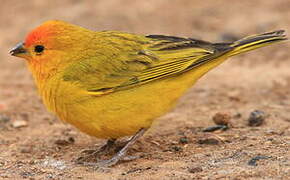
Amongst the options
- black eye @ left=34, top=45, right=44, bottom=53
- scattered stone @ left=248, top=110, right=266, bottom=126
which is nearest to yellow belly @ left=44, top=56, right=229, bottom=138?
black eye @ left=34, top=45, right=44, bottom=53

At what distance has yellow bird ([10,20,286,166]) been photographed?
5.55 metres

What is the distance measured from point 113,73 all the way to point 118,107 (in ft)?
1.60

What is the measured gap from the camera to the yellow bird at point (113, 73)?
5.55m

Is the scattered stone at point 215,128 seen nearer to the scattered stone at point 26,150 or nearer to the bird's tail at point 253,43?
the bird's tail at point 253,43

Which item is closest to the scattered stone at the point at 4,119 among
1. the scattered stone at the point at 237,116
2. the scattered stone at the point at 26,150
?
the scattered stone at the point at 26,150

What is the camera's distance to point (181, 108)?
25.2ft

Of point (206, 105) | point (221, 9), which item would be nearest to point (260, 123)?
point (206, 105)

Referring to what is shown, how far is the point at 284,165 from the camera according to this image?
4871mm

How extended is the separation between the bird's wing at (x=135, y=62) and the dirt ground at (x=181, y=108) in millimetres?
813

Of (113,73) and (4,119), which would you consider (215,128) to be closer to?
(113,73)

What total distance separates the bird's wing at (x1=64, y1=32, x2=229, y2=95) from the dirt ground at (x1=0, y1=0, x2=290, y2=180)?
81 cm

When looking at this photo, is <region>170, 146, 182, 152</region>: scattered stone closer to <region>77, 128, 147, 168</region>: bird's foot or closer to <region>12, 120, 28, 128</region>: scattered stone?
<region>77, 128, 147, 168</region>: bird's foot

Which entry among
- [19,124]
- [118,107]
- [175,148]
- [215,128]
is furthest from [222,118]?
[19,124]

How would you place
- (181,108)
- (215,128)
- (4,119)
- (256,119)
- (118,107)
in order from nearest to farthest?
(118,107)
(215,128)
(256,119)
(4,119)
(181,108)
